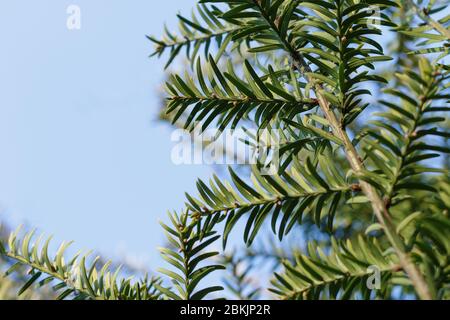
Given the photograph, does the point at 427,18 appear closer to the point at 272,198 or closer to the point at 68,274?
the point at 272,198

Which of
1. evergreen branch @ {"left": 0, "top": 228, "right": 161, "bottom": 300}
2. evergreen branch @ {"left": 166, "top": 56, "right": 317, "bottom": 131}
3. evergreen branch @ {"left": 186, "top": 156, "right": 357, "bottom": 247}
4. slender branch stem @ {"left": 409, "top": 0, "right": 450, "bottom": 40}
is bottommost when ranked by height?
evergreen branch @ {"left": 0, "top": 228, "right": 161, "bottom": 300}

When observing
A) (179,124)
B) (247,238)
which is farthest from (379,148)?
(179,124)

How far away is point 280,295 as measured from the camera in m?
0.50

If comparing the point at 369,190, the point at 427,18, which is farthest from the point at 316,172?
the point at 427,18

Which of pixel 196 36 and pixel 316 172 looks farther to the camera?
pixel 196 36

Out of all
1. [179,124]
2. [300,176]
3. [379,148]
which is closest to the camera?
[379,148]

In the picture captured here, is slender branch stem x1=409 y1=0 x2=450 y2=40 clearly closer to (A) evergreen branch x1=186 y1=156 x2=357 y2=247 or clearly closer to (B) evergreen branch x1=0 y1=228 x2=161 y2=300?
(A) evergreen branch x1=186 y1=156 x2=357 y2=247

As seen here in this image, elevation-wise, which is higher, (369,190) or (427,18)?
(427,18)

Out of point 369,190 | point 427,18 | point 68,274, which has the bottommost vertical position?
point 68,274

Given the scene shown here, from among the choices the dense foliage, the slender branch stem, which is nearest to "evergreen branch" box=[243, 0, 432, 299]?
the dense foliage

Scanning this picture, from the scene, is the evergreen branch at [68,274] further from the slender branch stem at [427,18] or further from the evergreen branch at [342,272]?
the slender branch stem at [427,18]

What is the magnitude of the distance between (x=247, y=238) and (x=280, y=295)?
63 mm
